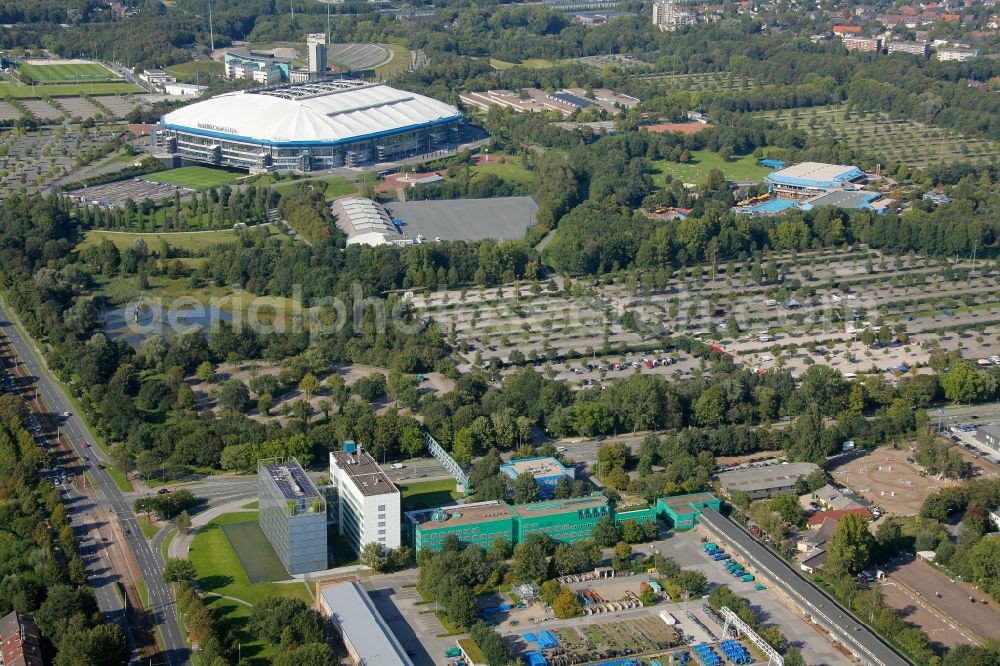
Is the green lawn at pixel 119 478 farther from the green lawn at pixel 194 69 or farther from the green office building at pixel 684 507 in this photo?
the green lawn at pixel 194 69

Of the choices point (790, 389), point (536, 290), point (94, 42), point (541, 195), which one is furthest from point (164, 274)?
point (94, 42)

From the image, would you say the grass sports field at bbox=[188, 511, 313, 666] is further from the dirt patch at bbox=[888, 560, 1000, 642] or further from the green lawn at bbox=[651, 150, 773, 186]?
the green lawn at bbox=[651, 150, 773, 186]

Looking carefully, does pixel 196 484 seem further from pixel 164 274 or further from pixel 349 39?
pixel 349 39

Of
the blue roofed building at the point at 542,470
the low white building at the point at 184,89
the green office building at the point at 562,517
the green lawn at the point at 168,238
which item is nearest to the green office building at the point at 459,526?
the green office building at the point at 562,517

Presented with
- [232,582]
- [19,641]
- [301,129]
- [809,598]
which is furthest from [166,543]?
[301,129]

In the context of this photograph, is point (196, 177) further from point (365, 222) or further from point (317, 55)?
point (317, 55)
